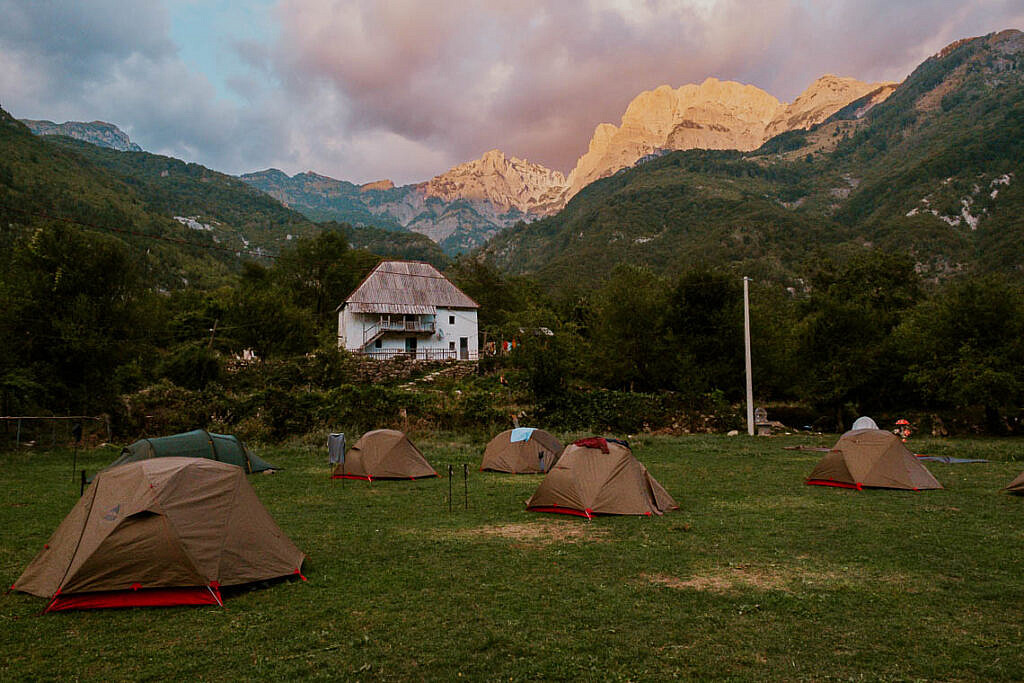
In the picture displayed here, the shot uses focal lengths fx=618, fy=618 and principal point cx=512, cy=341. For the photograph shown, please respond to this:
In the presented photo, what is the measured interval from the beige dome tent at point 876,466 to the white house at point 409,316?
37102 mm

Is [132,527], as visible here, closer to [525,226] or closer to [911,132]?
[525,226]

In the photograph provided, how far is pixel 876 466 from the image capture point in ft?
48.4

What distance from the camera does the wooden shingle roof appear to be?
5347 cm

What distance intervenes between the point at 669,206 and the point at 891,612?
159 metres

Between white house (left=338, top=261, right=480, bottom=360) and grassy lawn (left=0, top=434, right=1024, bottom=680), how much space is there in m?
38.9

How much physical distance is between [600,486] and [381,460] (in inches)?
313

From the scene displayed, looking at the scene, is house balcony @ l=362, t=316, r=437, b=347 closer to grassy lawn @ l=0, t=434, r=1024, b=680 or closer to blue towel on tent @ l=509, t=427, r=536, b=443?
blue towel on tent @ l=509, t=427, r=536, b=443

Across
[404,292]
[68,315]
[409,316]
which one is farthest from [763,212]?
[68,315]

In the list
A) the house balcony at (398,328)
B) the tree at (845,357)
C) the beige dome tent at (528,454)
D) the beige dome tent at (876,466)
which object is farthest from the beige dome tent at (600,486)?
the house balcony at (398,328)

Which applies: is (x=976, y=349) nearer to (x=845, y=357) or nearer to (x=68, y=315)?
(x=845, y=357)

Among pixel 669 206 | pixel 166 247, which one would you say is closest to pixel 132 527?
pixel 166 247

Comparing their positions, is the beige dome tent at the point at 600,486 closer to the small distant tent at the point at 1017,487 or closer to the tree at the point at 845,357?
the small distant tent at the point at 1017,487

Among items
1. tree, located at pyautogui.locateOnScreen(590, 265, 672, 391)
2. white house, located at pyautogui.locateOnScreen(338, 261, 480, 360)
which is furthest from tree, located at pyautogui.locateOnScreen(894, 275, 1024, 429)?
white house, located at pyautogui.locateOnScreen(338, 261, 480, 360)

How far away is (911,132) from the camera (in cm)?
19925
